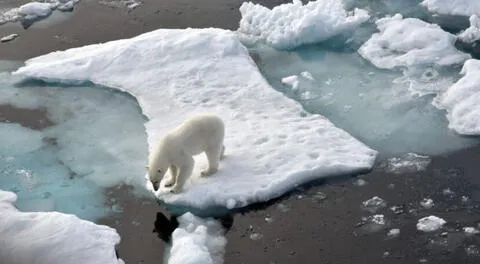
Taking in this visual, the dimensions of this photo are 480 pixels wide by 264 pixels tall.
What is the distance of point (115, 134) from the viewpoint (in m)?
8.46

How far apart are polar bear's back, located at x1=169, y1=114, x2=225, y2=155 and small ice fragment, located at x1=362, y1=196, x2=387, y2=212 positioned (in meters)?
1.63

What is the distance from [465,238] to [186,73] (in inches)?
183

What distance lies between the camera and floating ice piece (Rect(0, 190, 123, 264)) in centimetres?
639

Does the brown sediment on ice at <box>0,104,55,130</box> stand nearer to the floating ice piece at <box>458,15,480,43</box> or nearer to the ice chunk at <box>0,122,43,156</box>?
the ice chunk at <box>0,122,43,156</box>

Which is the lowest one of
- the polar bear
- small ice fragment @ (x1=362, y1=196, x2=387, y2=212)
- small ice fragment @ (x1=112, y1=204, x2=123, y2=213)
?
small ice fragment @ (x1=112, y1=204, x2=123, y2=213)

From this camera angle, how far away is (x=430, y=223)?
6734 millimetres

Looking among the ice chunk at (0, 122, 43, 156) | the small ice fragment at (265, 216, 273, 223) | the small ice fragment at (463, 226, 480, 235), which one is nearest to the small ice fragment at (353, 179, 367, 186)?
the small ice fragment at (265, 216, 273, 223)

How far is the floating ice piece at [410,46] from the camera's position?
9.81 meters

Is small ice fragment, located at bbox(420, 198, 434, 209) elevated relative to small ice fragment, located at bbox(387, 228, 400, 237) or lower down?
elevated

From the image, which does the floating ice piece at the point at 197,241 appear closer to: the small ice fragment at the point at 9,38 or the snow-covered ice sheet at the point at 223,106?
the snow-covered ice sheet at the point at 223,106

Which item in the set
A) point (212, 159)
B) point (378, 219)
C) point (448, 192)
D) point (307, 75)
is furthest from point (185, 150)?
point (307, 75)

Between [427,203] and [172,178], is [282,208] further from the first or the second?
[427,203]

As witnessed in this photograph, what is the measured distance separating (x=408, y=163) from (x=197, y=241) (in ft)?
8.55

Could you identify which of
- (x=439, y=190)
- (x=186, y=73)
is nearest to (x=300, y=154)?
(x=439, y=190)
